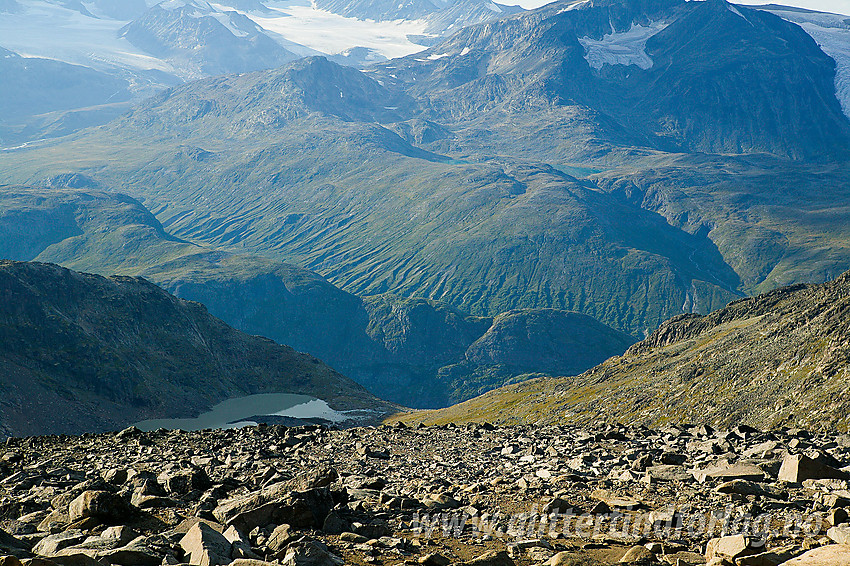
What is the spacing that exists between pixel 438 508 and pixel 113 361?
5938 inches

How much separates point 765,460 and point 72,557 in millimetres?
24931

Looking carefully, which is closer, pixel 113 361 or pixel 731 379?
pixel 731 379

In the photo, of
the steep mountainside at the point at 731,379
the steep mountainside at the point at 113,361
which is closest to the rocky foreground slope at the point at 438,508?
the steep mountainside at the point at 731,379

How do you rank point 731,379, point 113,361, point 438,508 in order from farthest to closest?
point 113,361
point 731,379
point 438,508

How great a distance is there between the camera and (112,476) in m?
27.3

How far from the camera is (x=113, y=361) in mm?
156500

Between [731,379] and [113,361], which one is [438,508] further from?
[113,361]

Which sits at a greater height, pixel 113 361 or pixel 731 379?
pixel 731 379

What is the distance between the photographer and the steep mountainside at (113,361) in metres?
137

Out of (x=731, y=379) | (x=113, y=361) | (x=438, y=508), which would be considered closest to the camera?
(x=438, y=508)

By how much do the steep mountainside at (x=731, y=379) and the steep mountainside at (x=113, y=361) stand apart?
170 ft

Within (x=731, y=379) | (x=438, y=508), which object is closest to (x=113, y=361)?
(x=731, y=379)

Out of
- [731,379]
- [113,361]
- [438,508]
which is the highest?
[438,508]

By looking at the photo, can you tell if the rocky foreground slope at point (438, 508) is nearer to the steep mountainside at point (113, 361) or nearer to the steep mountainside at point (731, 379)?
the steep mountainside at point (731, 379)
